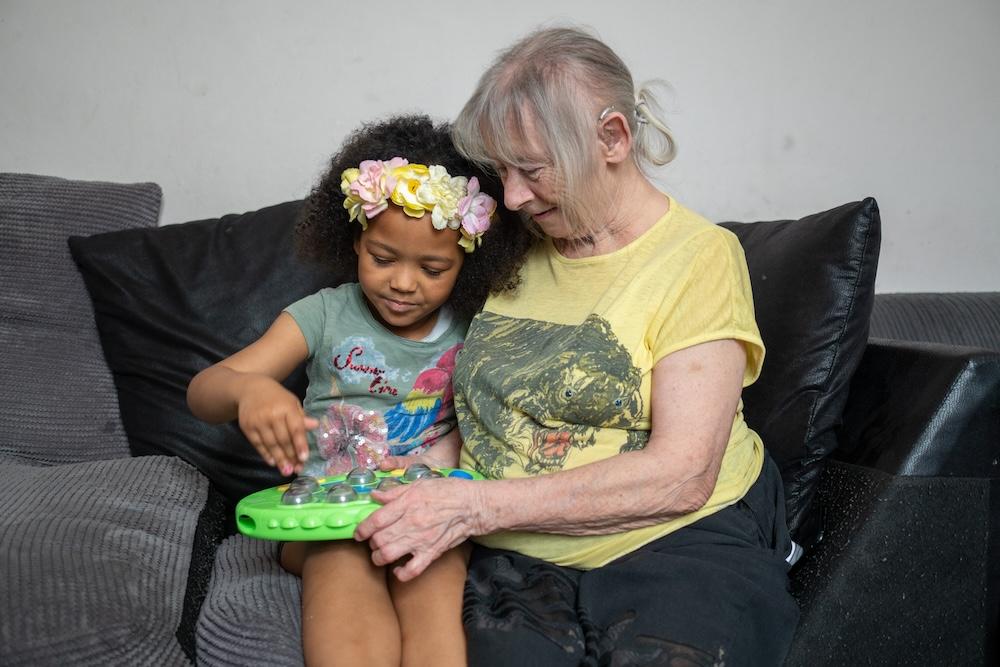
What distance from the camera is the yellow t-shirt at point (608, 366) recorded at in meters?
1.35

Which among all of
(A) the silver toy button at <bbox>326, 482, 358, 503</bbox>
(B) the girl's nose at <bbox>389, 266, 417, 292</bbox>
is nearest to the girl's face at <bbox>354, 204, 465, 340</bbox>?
(B) the girl's nose at <bbox>389, 266, 417, 292</bbox>

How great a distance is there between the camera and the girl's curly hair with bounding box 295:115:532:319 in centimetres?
158

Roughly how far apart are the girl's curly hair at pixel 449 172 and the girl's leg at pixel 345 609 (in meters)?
0.49

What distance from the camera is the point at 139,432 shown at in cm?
200

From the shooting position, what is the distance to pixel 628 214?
149 centimetres

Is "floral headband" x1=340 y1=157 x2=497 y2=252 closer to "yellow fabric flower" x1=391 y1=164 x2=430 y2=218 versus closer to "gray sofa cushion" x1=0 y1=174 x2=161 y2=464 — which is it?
"yellow fabric flower" x1=391 y1=164 x2=430 y2=218

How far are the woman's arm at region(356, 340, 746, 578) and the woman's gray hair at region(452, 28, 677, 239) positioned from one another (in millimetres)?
319

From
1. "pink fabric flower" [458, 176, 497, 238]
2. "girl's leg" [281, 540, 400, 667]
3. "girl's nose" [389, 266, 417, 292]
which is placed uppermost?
"pink fabric flower" [458, 176, 497, 238]

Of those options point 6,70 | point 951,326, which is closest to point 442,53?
point 6,70

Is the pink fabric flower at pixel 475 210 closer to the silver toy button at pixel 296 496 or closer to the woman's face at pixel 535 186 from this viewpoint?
the woman's face at pixel 535 186

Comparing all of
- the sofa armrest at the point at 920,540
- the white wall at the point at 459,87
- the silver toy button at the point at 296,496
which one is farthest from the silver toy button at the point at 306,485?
the white wall at the point at 459,87

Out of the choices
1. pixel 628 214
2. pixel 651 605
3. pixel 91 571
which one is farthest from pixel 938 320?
pixel 91 571

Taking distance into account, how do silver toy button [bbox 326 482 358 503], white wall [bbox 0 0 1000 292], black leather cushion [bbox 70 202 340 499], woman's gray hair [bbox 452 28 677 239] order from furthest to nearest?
white wall [bbox 0 0 1000 292], black leather cushion [bbox 70 202 340 499], woman's gray hair [bbox 452 28 677 239], silver toy button [bbox 326 482 358 503]

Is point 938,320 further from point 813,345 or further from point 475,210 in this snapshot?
point 475,210
